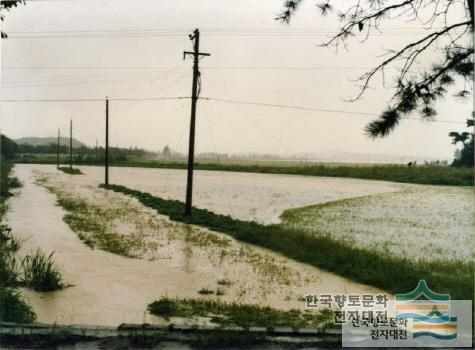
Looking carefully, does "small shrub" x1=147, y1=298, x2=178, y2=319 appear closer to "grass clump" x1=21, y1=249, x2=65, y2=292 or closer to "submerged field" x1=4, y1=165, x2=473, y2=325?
"submerged field" x1=4, y1=165, x2=473, y2=325

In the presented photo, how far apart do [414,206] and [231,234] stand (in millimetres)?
13672

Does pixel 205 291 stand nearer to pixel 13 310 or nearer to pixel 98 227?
pixel 13 310

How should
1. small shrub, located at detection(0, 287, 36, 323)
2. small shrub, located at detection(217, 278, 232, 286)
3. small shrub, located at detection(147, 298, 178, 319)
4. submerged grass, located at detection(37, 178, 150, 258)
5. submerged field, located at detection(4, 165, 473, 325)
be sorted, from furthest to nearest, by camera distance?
submerged grass, located at detection(37, 178, 150, 258), small shrub, located at detection(217, 278, 232, 286), submerged field, located at detection(4, 165, 473, 325), small shrub, located at detection(147, 298, 178, 319), small shrub, located at detection(0, 287, 36, 323)

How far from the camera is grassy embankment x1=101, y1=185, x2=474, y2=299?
909 centimetres

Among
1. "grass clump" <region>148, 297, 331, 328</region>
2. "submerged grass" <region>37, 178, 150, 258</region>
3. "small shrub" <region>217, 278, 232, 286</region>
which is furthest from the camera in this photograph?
"submerged grass" <region>37, 178, 150, 258</region>

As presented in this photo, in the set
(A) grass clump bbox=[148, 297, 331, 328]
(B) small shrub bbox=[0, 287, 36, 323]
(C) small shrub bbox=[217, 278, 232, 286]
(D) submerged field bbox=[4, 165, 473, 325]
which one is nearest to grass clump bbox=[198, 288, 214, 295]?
(D) submerged field bbox=[4, 165, 473, 325]

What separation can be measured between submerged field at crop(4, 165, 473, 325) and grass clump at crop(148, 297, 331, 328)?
283 mm

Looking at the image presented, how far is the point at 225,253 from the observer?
12406mm

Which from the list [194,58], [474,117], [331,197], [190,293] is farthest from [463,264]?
[331,197]

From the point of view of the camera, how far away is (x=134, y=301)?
25.8 ft

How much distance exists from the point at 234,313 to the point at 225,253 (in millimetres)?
5484

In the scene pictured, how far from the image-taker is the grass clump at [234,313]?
258 inches

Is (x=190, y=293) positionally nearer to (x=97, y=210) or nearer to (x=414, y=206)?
(x=97, y=210)

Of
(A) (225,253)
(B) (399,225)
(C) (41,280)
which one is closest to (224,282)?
(A) (225,253)
